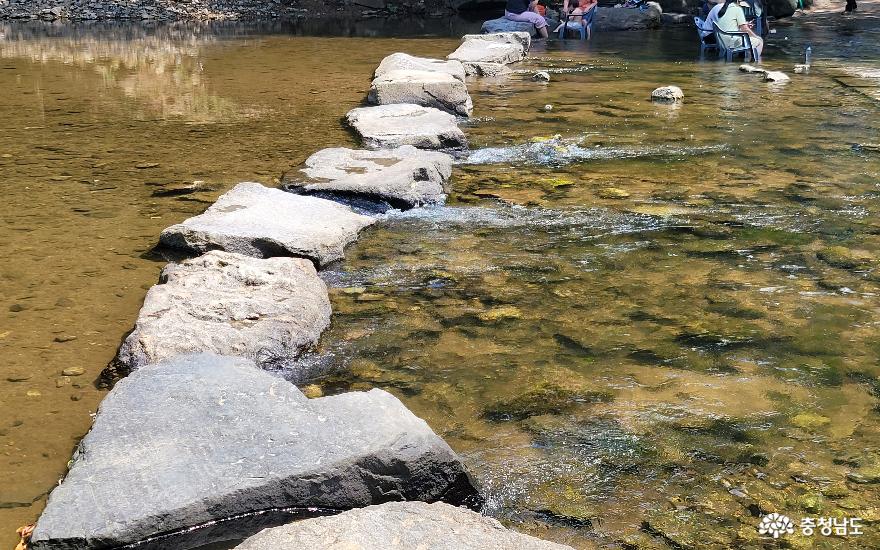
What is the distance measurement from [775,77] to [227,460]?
946 cm

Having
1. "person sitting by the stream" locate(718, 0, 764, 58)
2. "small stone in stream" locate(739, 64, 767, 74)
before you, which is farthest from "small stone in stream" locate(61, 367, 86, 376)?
"person sitting by the stream" locate(718, 0, 764, 58)

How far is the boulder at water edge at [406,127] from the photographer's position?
7.30 m

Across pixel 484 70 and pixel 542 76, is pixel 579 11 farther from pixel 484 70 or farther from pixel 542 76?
pixel 542 76

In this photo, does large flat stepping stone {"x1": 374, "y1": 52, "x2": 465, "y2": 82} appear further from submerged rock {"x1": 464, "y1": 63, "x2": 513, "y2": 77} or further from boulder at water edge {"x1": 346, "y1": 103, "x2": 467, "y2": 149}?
boulder at water edge {"x1": 346, "y1": 103, "x2": 467, "y2": 149}

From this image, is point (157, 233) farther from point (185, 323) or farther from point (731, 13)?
point (731, 13)

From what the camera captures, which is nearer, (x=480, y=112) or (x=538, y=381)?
(x=538, y=381)

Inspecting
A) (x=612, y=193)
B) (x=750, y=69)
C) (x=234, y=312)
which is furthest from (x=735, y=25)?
(x=234, y=312)

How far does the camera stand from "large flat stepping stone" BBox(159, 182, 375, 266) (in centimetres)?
476

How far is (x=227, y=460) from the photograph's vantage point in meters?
2.73

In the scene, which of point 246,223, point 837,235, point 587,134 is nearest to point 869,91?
point 587,134

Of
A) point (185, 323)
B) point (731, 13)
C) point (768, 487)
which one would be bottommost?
point (768, 487)

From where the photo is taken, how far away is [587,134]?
795cm

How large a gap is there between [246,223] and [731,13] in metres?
10.2

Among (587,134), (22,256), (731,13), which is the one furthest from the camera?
(731,13)
